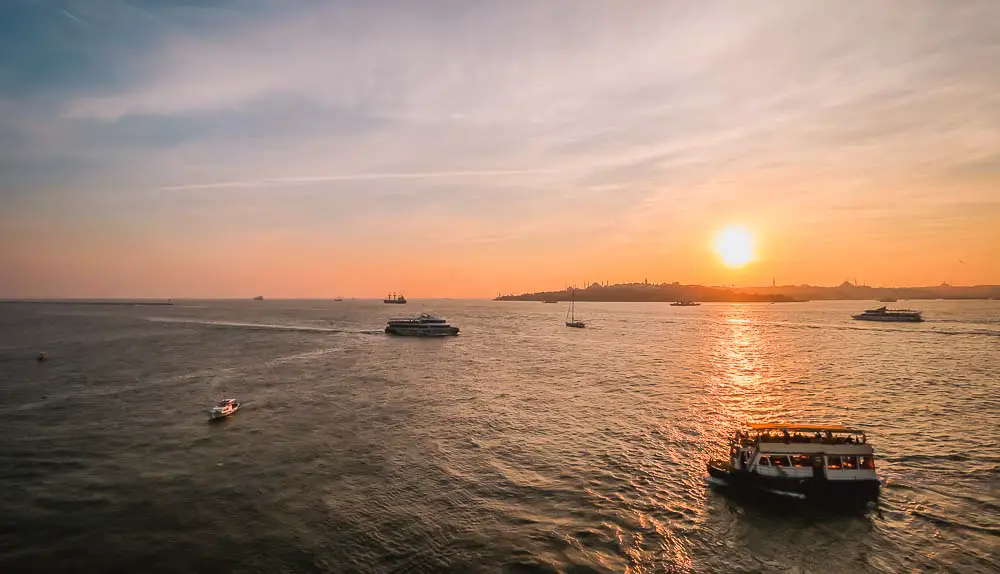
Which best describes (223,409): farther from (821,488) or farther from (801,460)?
(821,488)

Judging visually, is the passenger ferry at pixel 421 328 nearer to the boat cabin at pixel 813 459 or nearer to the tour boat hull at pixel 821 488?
the boat cabin at pixel 813 459

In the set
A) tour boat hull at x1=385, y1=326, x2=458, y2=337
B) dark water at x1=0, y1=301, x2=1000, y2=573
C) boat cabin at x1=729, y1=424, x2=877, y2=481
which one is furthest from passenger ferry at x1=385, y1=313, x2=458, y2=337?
boat cabin at x1=729, y1=424, x2=877, y2=481

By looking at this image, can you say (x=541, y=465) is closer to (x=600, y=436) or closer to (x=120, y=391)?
(x=600, y=436)


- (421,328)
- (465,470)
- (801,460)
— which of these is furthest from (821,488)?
(421,328)

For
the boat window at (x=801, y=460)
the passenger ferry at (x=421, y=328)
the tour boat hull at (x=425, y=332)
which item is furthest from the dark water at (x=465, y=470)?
the passenger ferry at (x=421, y=328)

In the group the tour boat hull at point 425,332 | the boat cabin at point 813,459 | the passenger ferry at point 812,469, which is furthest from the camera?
the tour boat hull at point 425,332

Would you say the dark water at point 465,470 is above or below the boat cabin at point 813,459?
below
